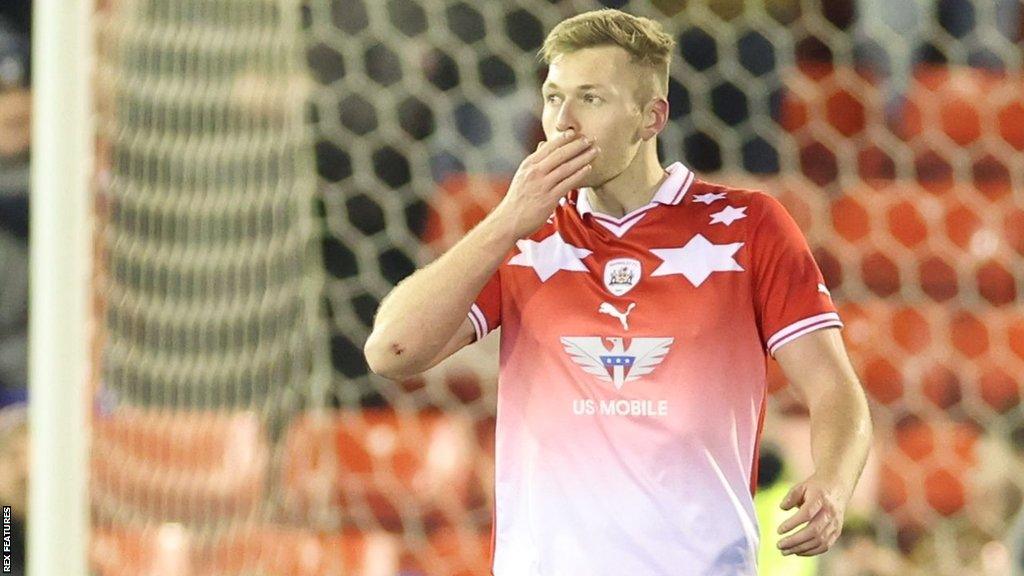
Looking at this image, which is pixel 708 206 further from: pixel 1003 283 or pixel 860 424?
pixel 1003 283

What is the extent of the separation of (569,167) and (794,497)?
0.44 metres

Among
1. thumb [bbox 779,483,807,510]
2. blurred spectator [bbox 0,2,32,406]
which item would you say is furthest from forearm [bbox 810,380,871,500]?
blurred spectator [bbox 0,2,32,406]

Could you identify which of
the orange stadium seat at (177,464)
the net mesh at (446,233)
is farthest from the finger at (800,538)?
the net mesh at (446,233)

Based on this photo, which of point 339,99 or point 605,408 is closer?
point 605,408

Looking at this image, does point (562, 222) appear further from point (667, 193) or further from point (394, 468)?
point (394, 468)

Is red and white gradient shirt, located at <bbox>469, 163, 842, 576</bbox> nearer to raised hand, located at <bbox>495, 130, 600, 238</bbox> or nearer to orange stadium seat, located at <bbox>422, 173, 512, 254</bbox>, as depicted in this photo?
raised hand, located at <bbox>495, 130, 600, 238</bbox>

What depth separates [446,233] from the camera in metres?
3.87

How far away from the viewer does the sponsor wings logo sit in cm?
164

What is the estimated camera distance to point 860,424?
1.62m

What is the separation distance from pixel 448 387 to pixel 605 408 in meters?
2.09

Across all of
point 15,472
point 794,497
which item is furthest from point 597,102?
point 15,472

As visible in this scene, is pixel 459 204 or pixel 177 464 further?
pixel 459 204

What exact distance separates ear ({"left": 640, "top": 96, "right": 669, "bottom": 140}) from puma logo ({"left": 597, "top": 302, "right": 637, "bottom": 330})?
0.22m

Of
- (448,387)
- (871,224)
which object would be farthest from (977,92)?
(448,387)
